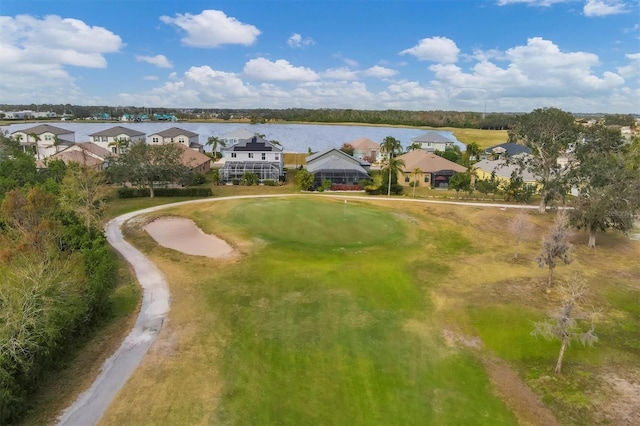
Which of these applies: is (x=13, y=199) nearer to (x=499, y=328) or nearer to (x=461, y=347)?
(x=461, y=347)

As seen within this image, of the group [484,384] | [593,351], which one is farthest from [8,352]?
[593,351]

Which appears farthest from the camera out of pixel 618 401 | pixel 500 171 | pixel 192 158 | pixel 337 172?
pixel 192 158

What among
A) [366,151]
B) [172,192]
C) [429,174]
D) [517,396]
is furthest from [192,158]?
[517,396]

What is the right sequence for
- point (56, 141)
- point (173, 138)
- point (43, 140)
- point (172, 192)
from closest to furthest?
point (172, 192) < point (56, 141) < point (43, 140) < point (173, 138)

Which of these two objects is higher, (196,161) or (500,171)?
(196,161)

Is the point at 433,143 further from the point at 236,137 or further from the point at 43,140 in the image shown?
the point at 43,140

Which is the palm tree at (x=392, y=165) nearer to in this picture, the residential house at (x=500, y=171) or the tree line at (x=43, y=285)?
the residential house at (x=500, y=171)
